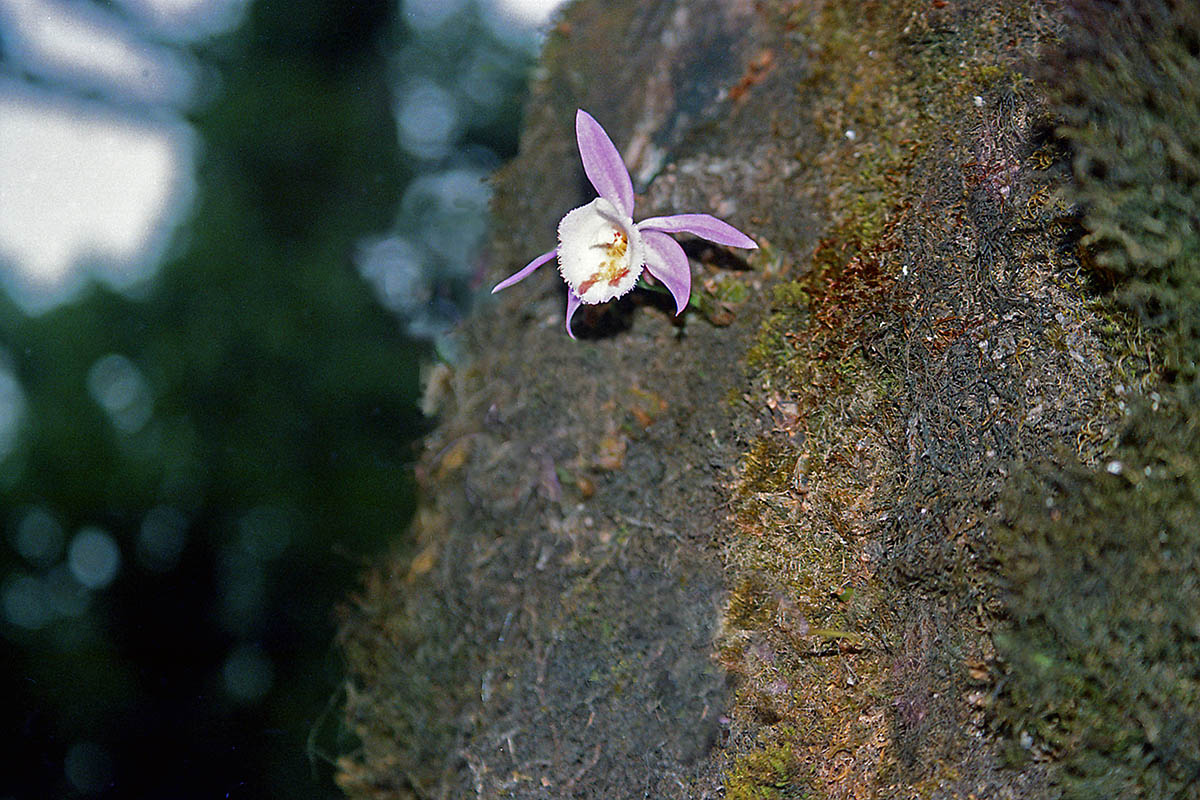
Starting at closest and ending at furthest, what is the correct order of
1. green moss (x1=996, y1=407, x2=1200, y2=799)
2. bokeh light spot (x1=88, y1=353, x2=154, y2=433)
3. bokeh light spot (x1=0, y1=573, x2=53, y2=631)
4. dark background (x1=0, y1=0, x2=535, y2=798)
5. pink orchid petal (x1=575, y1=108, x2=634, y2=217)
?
green moss (x1=996, y1=407, x2=1200, y2=799), pink orchid petal (x1=575, y1=108, x2=634, y2=217), dark background (x1=0, y1=0, x2=535, y2=798), bokeh light spot (x1=0, y1=573, x2=53, y2=631), bokeh light spot (x1=88, y1=353, x2=154, y2=433)

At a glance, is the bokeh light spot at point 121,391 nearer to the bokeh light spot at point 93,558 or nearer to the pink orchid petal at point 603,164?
the bokeh light spot at point 93,558

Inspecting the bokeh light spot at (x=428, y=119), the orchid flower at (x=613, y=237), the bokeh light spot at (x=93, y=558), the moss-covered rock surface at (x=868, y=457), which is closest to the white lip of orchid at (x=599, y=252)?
the orchid flower at (x=613, y=237)

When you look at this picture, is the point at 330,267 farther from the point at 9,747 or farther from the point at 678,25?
the point at 678,25

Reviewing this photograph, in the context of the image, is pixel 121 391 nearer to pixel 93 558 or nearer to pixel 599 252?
pixel 93 558

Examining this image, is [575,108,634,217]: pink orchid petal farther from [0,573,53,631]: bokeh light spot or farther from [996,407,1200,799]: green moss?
[0,573,53,631]: bokeh light spot

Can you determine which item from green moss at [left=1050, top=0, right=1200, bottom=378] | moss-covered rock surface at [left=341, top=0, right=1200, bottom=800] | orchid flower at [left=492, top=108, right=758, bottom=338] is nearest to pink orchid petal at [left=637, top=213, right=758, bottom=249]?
orchid flower at [left=492, top=108, right=758, bottom=338]

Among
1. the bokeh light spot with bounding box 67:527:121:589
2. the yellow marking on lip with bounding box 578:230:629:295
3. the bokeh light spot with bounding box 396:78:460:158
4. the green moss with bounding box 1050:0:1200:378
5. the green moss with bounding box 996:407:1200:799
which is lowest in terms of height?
the bokeh light spot with bounding box 67:527:121:589
